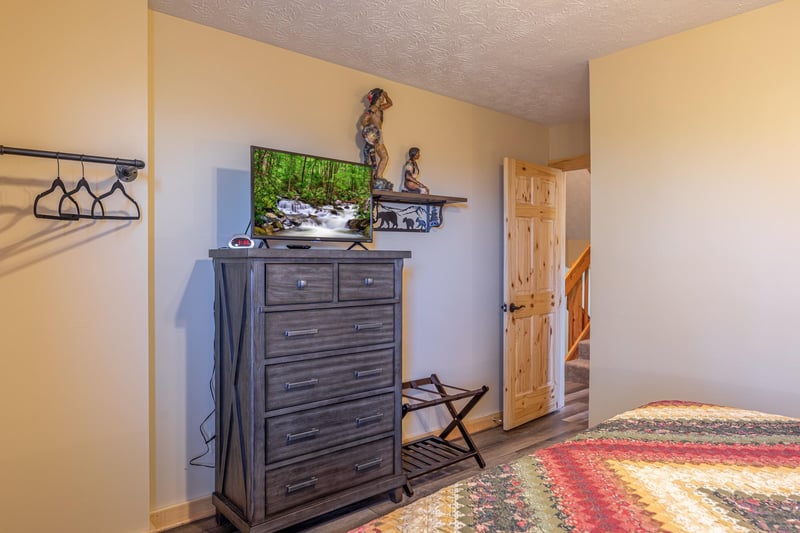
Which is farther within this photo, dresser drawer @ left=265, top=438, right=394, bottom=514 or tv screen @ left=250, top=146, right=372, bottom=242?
tv screen @ left=250, top=146, right=372, bottom=242

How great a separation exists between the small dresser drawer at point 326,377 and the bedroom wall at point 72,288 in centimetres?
61

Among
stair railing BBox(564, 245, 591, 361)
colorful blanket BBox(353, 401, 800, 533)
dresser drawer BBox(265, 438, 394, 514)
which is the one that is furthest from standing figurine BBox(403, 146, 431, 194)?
stair railing BBox(564, 245, 591, 361)

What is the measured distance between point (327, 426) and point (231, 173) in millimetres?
1474

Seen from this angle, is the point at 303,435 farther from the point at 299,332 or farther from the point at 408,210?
the point at 408,210

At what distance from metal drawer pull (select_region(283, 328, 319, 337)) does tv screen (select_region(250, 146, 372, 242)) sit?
544 mm

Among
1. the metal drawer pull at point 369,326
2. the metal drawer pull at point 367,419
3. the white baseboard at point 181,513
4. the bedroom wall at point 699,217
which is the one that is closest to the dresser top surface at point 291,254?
the metal drawer pull at point 369,326

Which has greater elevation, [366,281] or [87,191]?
[87,191]

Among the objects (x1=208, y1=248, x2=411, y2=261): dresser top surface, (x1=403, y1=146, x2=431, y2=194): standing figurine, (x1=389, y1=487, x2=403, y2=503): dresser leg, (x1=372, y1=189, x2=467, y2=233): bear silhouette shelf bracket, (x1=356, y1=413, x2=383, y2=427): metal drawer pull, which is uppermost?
(x1=403, y1=146, x2=431, y2=194): standing figurine

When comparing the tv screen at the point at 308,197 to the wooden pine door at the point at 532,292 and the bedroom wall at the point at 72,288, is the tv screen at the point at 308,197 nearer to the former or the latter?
the bedroom wall at the point at 72,288

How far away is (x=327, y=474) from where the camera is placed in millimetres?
2443

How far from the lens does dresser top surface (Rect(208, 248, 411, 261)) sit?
7.22 feet

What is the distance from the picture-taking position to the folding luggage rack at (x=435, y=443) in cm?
295

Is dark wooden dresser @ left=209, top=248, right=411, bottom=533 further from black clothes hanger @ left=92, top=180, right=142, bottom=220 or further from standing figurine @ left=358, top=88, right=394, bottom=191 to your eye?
standing figurine @ left=358, top=88, right=394, bottom=191

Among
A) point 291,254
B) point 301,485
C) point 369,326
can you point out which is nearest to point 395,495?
point 301,485
